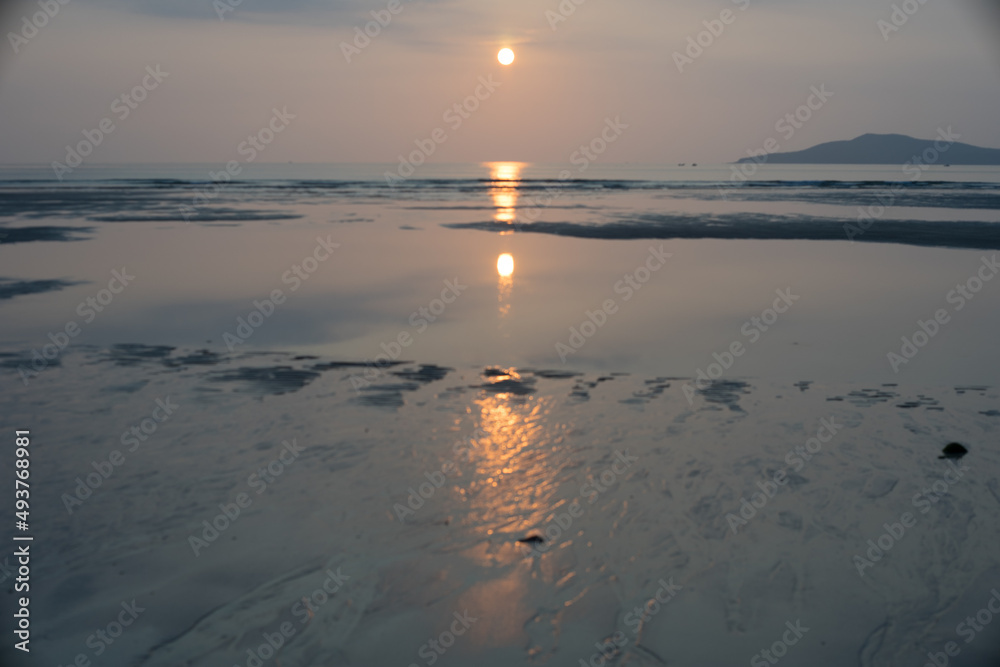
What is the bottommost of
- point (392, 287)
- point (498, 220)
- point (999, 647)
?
point (999, 647)

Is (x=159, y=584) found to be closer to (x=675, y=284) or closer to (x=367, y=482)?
(x=367, y=482)

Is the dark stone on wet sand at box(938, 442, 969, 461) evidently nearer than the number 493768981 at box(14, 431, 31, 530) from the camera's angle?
No

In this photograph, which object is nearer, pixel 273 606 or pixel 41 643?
pixel 41 643

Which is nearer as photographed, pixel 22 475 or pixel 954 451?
pixel 22 475

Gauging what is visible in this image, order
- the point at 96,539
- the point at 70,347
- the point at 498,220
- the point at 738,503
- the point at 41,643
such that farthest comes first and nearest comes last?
the point at 498,220 < the point at 70,347 < the point at 738,503 < the point at 96,539 < the point at 41,643

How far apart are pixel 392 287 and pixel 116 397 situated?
7840 mm

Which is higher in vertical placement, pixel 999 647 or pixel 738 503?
pixel 738 503

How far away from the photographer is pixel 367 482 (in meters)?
6.25

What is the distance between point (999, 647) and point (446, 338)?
8251 mm

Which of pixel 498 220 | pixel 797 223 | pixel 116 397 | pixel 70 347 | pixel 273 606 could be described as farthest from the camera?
pixel 498 220

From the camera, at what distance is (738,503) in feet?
19.4

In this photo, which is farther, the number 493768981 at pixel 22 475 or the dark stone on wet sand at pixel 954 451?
the dark stone on wet sand at pixel 954 451

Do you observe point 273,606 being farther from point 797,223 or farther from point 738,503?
point 797,223

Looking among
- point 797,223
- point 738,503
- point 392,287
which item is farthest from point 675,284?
point 797,223
